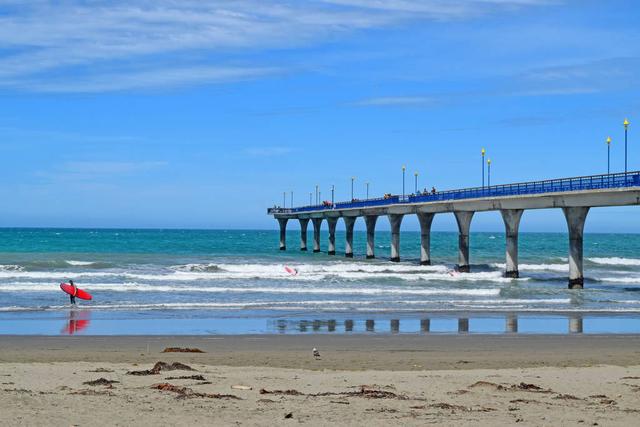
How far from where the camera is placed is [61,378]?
1297cm

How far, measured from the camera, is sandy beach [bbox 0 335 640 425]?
A: 1022 centimetres

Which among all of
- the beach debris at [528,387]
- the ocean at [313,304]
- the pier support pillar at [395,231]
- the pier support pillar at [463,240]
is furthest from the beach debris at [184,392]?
the pier support pillar at [395,231]

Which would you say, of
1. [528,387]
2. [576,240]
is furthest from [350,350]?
[576,240]

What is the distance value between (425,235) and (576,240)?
2173cm

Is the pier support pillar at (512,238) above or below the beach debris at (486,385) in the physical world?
above

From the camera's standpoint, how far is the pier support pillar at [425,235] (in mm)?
62031

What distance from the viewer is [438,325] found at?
2384 centimetres

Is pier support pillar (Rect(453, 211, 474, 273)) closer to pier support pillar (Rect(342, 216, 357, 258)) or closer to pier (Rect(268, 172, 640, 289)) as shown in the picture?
pier (Rect(268, 172, 640, 289))

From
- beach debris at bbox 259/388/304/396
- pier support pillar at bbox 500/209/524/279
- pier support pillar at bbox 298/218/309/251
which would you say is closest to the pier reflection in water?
beach debris at bbox 259/388/304/396

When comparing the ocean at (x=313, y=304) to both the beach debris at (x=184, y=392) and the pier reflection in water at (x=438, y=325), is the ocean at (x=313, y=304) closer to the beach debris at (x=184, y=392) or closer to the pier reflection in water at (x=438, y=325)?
the pier reflection in water at (x=438, y=325)

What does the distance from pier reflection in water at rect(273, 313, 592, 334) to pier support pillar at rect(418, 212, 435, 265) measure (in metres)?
35.3

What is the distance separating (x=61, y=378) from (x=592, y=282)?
3854cm

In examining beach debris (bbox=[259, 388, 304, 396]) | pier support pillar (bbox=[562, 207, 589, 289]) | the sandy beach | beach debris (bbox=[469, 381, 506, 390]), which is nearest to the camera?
the sandy beach

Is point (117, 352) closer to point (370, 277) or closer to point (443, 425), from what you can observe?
point (443, 425)
